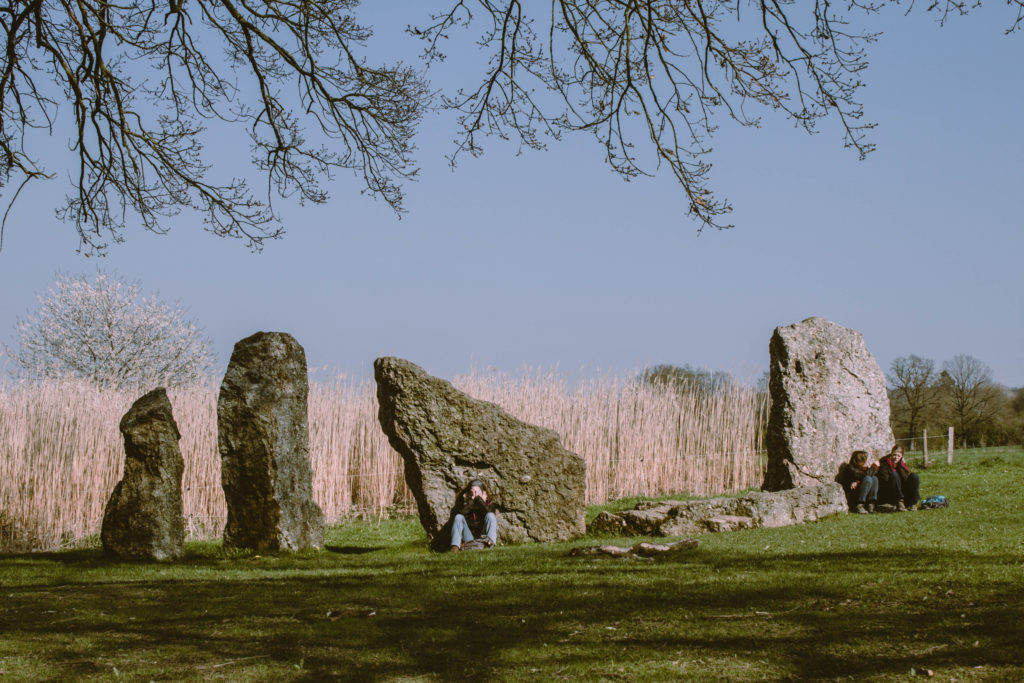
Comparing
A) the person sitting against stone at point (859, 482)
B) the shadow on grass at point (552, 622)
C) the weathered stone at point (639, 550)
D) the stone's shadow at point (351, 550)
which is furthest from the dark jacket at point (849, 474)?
the stone's shadow at point (351, 550)

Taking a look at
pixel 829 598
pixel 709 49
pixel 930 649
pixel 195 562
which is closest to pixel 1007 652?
pixel 930 649

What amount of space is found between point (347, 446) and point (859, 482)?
8.36 meters

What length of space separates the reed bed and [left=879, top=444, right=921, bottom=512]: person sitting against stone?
16.6 feet

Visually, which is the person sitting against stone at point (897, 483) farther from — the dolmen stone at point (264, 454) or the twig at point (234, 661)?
the twig at point (234, 661)

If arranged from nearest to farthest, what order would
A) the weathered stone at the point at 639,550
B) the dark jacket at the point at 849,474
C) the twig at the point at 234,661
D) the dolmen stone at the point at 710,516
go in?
the twig at the point at 234,661, the weathered stone at the point at 639,550, the dolmen stone at the point at 710,516, the dark jacket at the point at 849,474

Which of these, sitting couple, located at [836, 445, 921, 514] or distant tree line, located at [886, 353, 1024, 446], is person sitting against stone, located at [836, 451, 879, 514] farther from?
distant tree line, located at [886, 353, 1024, 446]

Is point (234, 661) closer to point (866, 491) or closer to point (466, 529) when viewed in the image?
point (466, 529)

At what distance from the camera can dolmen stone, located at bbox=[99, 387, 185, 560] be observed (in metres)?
10.6

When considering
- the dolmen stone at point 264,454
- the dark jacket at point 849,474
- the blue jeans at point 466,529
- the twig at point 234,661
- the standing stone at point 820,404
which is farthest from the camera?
the standing stone at point 820,404

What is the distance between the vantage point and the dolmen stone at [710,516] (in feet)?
37.7

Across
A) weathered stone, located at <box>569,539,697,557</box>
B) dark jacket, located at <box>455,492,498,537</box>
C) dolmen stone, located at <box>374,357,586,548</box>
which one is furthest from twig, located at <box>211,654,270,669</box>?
dolmen stone, located at <box>374,357,586,548</box>

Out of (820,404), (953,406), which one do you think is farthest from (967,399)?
(820,404)

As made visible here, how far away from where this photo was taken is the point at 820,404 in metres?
15.7

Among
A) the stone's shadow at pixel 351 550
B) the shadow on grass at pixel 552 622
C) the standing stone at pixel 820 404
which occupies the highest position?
the standing stone at pixel 820 404
